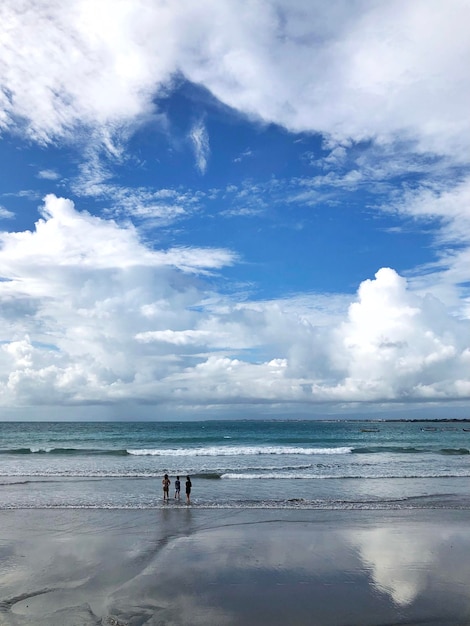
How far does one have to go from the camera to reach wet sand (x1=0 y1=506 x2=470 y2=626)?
404 inches

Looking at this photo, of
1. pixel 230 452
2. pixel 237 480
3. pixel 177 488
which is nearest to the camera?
pixel 177 488

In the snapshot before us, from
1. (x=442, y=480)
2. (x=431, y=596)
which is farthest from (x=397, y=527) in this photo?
(x=442, y=480)

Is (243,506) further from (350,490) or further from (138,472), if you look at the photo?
(138,472)

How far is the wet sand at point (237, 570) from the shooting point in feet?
33.6

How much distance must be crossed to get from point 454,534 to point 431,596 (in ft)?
22.4

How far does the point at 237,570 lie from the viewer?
13.1 meters

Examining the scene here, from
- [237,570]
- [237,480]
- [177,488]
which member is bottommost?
[237,570]

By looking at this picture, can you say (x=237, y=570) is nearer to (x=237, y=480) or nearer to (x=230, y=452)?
(x=237, y=480)

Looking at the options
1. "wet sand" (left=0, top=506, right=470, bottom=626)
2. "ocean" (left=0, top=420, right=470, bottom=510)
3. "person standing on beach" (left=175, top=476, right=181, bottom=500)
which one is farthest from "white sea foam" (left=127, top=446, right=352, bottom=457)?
"wet sand" (left=0, top=506, right=470, bottom=626)

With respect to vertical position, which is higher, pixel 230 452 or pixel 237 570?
pixel 230 452

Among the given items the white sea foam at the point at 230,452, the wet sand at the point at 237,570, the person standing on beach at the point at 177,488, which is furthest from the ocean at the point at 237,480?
the wet sand at the point at 237,570

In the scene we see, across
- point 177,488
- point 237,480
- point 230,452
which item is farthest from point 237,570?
point 230,452

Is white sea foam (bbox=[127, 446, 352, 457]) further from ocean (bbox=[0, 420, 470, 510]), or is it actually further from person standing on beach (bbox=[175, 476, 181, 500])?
person standing on beach (bbox=[175, 476, 181, 500])

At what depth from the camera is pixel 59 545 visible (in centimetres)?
1597
